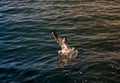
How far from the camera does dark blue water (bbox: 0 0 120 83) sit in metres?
13.5

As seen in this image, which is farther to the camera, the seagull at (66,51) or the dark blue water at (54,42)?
the seagull at (66,51)

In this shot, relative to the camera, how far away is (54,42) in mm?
17078

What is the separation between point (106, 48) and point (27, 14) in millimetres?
8211

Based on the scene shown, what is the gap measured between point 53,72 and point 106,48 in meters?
3.64

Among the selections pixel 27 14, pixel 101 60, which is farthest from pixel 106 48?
pixel 27 14

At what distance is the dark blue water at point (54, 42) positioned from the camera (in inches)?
531

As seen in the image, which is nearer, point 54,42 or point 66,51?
point 66,51

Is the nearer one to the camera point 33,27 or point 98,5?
point 33,27

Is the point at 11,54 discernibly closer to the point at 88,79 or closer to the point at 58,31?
the point at 58,31

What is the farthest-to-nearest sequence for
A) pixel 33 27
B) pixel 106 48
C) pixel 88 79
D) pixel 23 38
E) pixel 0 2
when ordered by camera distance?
pixel 0 2
pixel 33 27
pixel 23 38
pixel 106 48
pixel 88 79

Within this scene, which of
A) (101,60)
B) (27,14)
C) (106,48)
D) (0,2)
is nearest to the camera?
(101,60)

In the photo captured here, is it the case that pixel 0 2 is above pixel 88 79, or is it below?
above

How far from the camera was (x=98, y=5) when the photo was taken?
2181 centimetres

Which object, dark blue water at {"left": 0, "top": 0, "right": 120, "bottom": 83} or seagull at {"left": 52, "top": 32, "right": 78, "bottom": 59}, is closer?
dark blue water at {"left": 0, "top": 0, "right": 120, "bottom": 83}
